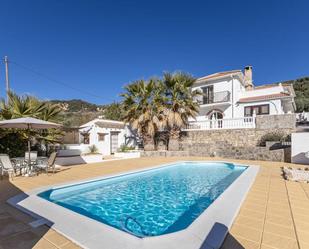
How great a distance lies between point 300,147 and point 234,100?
35.3 feet

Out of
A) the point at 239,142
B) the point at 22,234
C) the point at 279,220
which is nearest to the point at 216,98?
the point at 239,142

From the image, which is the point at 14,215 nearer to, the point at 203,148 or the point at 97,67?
the point at 203,148

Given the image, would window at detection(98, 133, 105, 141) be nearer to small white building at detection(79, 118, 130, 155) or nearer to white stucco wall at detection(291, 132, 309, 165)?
small white building at detection(79, 118, 130, 155)

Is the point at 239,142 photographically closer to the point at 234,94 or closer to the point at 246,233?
the point at 234,94

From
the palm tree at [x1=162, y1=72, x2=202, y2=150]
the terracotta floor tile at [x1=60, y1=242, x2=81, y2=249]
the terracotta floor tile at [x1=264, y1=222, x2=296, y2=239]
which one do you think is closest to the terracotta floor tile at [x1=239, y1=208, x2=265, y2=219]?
the terracotta floor tile at [x1=264, y1=222, x2=296, y2=239]

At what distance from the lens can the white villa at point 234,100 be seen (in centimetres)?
1984

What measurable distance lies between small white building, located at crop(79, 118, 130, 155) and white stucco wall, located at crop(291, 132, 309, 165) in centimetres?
1538

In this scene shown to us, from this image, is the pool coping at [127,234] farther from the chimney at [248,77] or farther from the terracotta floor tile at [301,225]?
the chimney at [248,77]

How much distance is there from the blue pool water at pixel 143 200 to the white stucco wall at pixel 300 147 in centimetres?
662

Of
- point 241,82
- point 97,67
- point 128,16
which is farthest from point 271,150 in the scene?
point 97,67

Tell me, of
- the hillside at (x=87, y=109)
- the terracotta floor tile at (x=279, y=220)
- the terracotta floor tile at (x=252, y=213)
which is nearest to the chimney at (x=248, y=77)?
the hillside at (x=87, y=109)

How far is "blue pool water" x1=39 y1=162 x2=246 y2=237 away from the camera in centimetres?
477

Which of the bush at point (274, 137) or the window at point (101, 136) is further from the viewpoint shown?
the window at point (101, 136)

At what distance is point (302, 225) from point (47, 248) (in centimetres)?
476
